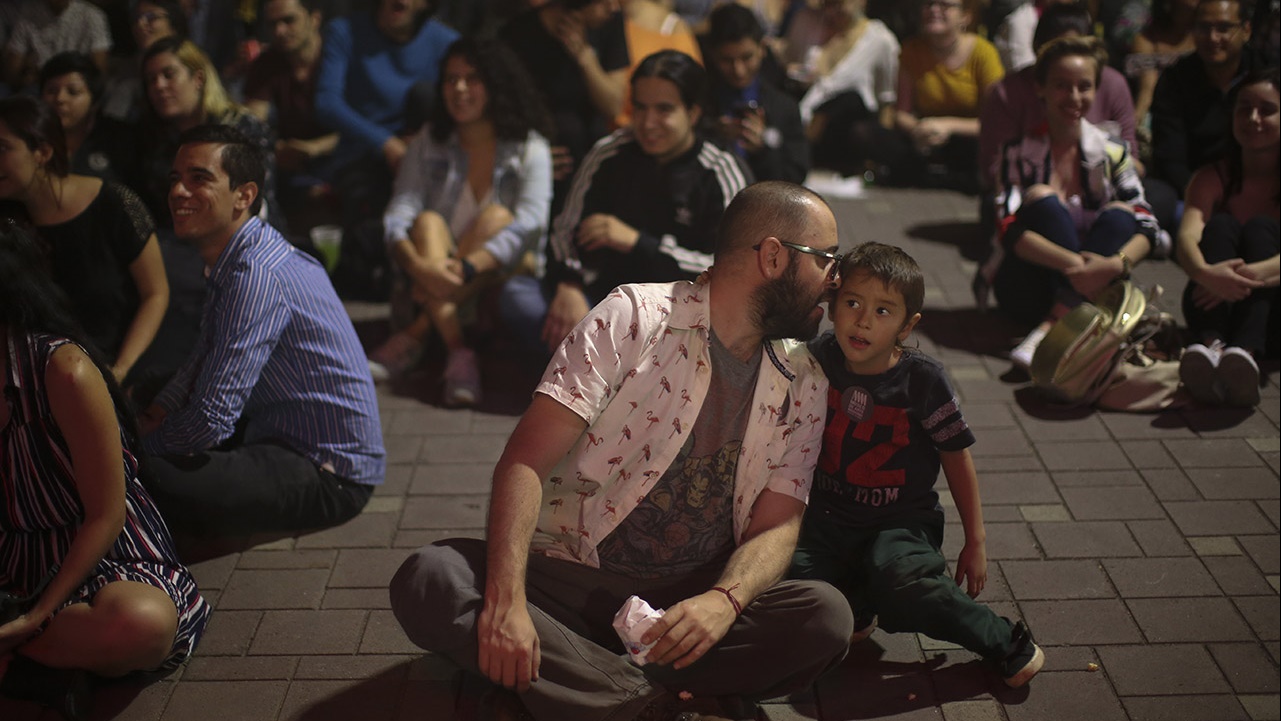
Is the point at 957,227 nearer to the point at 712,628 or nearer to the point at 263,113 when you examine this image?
the point at 263,113

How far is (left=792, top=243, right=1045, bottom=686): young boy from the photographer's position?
10.2 ft

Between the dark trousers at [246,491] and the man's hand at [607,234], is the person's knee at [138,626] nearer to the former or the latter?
the dark trousers at [246,491]

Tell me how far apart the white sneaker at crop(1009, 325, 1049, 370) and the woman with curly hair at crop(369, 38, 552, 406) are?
6.83 ft

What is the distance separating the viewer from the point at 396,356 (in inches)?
209

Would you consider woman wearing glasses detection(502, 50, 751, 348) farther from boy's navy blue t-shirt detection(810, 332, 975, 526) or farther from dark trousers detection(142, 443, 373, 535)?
boy's navy blue t-shirt detection(810, 332, 975, 526)

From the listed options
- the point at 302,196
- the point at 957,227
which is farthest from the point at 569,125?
the point at 957,227

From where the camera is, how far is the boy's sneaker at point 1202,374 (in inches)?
186

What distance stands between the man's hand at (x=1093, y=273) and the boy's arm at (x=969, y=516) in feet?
7.29

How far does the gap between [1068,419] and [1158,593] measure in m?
1.25

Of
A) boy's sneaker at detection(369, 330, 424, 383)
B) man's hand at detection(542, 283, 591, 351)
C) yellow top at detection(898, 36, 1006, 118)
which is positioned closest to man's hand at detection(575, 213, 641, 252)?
man's hand at detection(542, 283, 591, 351)

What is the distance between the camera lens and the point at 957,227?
701cm

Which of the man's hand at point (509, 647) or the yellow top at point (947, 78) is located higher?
the man's hand at point (509, 647)

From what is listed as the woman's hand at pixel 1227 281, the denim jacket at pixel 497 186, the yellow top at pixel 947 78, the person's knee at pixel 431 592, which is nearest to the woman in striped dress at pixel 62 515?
the person's knee at pixel 431 592

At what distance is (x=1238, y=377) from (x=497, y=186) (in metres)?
3.07
